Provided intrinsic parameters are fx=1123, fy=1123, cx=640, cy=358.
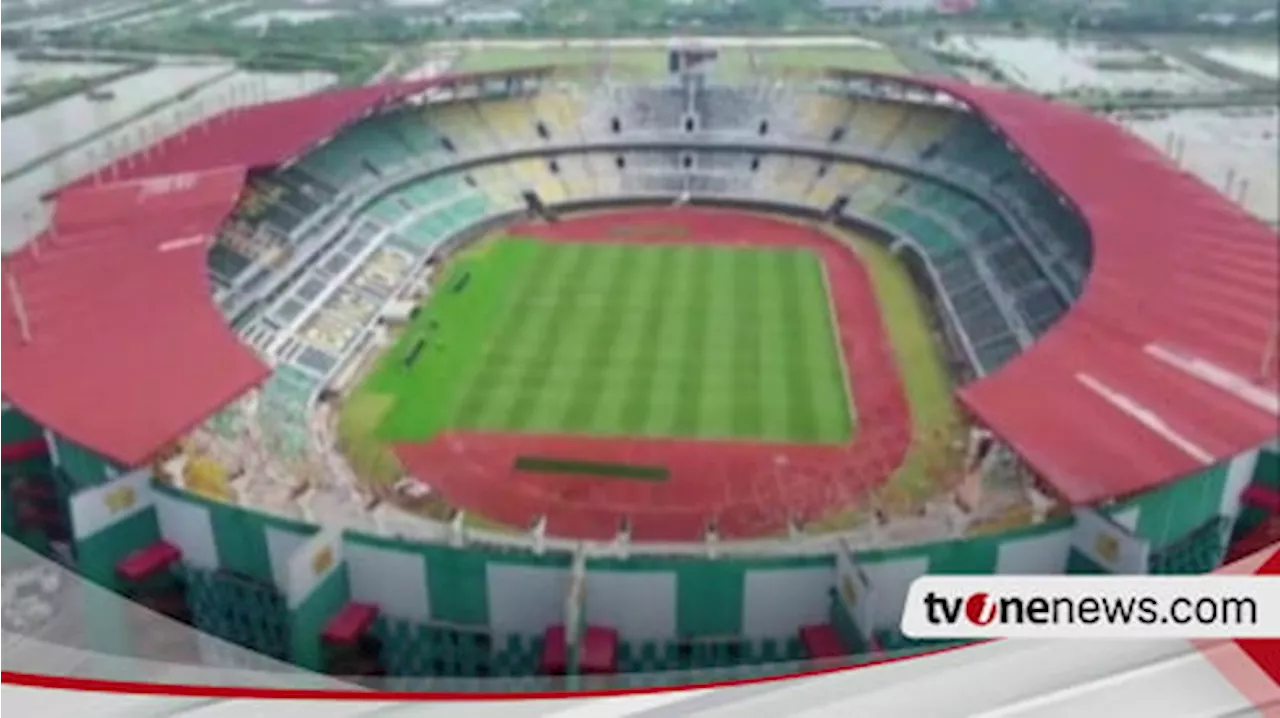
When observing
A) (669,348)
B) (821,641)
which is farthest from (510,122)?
(821,641)

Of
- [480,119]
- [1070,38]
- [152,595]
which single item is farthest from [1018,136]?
[152,595]

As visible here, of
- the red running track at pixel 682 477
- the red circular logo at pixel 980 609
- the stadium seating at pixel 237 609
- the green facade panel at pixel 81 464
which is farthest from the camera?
the red running track at pixel 682 477

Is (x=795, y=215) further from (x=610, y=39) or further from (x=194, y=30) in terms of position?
(x=194, y=30)

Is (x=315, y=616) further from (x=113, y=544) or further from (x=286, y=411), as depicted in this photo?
(x=286, y=411)

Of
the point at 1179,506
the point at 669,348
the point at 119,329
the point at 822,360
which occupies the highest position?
the point at 119,329

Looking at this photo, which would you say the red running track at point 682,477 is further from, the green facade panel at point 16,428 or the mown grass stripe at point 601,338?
the green facade panel at point 16,428

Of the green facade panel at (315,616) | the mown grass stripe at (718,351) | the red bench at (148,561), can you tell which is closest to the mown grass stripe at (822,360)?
the mown grass stripe at (718,351)
